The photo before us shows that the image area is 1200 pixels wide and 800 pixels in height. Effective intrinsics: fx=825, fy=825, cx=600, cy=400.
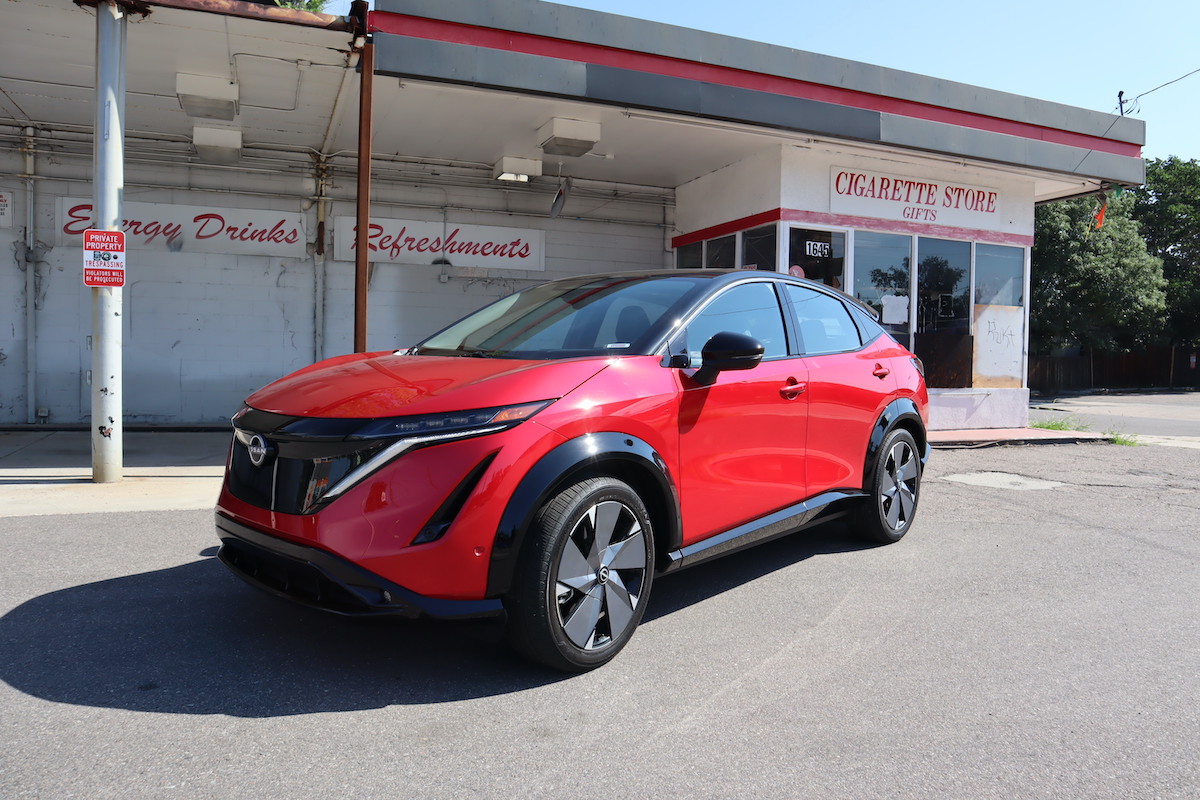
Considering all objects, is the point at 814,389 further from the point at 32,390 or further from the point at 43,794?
the point at 32,390

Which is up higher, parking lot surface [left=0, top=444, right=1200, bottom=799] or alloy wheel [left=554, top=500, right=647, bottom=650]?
Result: alloy wheel [left=554, top=500, right=647, bottom=650]

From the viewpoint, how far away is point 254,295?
11883mm

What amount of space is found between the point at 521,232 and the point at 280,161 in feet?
11.9

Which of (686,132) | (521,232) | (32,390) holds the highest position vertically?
(686,132)

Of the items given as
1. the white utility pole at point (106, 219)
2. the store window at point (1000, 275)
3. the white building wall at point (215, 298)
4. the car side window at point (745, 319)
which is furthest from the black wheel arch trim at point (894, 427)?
the white building wall at point (215, 298)

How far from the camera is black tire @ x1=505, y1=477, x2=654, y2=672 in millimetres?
2975

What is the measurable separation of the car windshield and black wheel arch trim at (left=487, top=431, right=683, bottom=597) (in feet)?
1.68

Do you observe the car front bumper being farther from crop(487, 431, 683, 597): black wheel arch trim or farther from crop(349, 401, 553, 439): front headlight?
crop(349, 401, 553, 439): front headlight

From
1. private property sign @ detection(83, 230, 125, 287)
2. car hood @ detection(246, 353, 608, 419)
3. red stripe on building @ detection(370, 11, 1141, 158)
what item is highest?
red stripe on building @ detection(370, 11, 1141, 158)

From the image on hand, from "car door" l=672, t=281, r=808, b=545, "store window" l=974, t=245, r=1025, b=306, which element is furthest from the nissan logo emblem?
"store window" l=974, t=245, r=1025, b=306

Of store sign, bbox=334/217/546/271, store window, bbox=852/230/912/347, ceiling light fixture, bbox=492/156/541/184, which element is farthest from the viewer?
store sign, bbox=334/217/546/271

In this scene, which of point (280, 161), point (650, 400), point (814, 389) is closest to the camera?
point (650, 400)

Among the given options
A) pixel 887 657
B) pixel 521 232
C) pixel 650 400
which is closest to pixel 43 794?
pixel 650 400

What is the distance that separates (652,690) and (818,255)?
9.08 m
